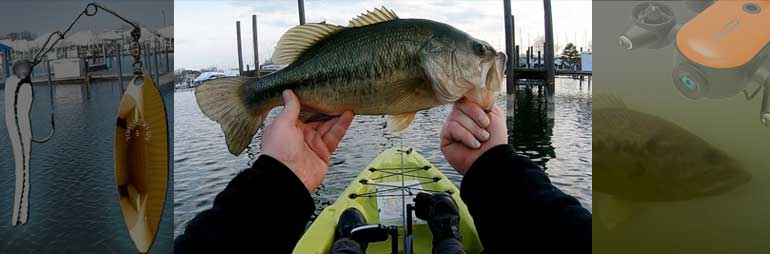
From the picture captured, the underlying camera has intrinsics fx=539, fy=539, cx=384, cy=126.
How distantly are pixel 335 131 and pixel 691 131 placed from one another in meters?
0.73

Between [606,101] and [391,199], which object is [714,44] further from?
[391,199]

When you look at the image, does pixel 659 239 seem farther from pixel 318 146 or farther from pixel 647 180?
pixel 318 146

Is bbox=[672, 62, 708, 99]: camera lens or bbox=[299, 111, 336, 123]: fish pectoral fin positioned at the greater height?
bbox=[672, 62, 708, 99]: camera lens

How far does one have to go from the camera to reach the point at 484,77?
995 mm

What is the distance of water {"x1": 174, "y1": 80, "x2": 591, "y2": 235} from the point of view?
1.59 meters

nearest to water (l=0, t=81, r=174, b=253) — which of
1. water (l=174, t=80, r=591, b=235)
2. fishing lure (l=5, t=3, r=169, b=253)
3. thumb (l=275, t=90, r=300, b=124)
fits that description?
fishing lure (l=5, t=3, r=169, b=253)

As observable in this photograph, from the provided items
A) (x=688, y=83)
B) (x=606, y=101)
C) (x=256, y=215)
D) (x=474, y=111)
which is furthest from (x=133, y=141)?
(x=688, y=83)

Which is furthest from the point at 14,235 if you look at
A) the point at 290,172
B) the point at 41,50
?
the point at 290,172

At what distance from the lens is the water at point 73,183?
2066mm

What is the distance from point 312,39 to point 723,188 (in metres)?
0.86

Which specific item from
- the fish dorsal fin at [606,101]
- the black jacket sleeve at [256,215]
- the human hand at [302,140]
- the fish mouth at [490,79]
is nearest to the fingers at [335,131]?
the human hand at [302,140]

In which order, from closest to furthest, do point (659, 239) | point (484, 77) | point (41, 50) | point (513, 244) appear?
point (484, 77) → point (659, 239) → point (513, 244) → point (41, 50)

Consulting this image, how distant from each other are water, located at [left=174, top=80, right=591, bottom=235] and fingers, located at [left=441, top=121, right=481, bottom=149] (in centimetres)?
29

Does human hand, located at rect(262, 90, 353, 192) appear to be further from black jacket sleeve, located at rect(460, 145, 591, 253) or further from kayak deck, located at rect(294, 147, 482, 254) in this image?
kayak deck, located at rect(294, 147, 482, 254)
